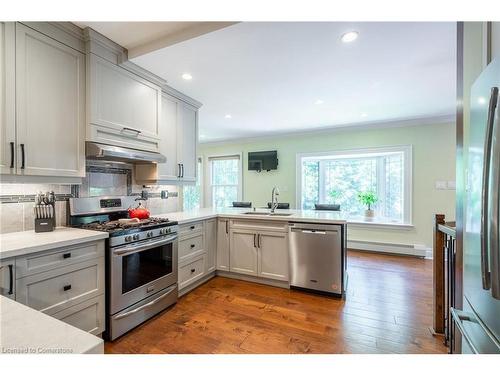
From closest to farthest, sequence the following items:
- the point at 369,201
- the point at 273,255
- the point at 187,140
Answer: the point at 273,255 < the point at 187,140 < the point at 369,201

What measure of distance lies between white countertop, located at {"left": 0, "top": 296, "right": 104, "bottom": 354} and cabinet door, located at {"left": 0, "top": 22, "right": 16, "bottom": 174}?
4.40 feet

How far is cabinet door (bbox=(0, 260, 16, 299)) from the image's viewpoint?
1.29 m

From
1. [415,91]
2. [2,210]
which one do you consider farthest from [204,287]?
[415,91]

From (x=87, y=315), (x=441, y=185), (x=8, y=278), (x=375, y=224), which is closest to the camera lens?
(x=8, y=278)

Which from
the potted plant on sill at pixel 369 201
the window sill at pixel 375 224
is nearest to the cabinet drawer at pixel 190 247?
the window sill at pixel 375 224

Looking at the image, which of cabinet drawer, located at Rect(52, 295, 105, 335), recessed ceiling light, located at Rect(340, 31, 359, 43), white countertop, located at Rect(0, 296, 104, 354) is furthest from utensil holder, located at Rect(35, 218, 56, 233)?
recessed ceiling light, located at Rect(340, 31, 359, 43)

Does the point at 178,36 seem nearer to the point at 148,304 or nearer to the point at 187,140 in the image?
the point at 187,140

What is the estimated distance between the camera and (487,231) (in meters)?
0.84

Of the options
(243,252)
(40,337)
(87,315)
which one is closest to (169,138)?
(243,252)

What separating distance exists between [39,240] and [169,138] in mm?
1741

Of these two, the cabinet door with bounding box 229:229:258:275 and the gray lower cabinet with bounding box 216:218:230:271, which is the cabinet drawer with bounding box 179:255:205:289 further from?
the cabinet door with bounding box 229:229:258:275

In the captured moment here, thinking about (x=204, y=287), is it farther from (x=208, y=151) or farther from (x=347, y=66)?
(x=208, y=151)

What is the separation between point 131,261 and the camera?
196 cm

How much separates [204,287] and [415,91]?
3549 millimetres
